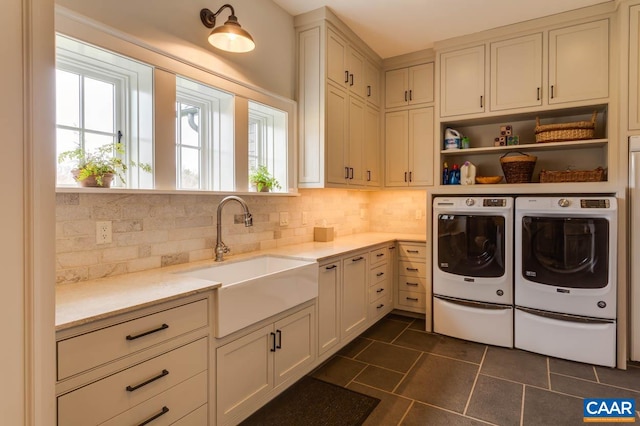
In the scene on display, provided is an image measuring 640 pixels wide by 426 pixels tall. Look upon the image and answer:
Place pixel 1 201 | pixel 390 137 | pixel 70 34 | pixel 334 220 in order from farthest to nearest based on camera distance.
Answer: pixel 390 137
pixel 334 220
pixel 70 34
pixel 1 201

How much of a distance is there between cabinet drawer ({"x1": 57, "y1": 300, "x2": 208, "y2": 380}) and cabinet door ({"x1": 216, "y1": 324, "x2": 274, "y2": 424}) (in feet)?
0.91

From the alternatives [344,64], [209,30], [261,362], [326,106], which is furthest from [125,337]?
[344,64]

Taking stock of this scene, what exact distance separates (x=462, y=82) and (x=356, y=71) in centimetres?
103

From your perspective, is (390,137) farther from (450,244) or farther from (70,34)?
(70,34)

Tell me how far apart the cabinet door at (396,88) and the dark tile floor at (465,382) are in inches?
99.7

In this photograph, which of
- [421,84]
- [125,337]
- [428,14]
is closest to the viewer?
[125,337]

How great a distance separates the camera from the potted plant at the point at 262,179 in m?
2.74

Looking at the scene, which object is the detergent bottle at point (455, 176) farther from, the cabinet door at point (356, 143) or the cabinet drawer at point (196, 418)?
the cabinet drawer at point (196, 418)

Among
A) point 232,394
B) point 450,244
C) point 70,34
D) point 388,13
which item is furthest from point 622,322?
point 70,34

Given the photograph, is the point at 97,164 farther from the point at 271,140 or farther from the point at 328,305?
the point at 328,305

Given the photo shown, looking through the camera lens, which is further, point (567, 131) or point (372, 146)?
point (372, 146)

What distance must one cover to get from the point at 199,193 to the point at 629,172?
315cm

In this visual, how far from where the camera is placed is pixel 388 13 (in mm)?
2994

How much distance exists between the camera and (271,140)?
9.98 feet
